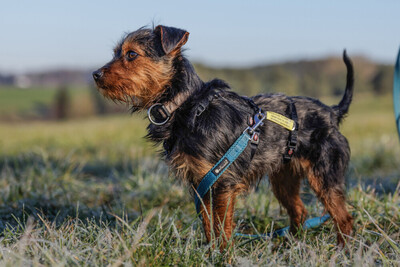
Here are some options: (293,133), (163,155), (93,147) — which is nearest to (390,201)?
(293,133)

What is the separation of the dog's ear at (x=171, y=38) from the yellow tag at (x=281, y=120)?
3.35ft

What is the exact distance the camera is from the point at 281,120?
11.7 feet

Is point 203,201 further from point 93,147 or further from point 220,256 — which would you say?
point 93,147

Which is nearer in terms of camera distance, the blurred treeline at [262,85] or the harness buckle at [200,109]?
the harness buckle at [200,109]

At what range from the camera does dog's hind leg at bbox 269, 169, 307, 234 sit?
418 centimetres

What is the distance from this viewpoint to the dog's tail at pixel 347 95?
A: 409 centimetres

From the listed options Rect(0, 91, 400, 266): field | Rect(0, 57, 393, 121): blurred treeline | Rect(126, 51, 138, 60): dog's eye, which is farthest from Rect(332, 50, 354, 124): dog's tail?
Rect(0, 57, 393, 121): blurred treeline

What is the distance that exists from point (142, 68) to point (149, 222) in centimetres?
167

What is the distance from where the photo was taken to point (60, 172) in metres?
5.76

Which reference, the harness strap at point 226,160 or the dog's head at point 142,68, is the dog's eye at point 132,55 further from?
the harness strap at point 226,160

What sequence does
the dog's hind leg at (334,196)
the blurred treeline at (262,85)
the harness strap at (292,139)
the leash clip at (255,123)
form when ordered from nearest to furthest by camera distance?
the leash clip at (255,123) → the harness strap at (292,139) → the dog's hind leg at (334,196) → the blurred treeline at (262,85)

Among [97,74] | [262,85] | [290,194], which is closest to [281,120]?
[290,194]

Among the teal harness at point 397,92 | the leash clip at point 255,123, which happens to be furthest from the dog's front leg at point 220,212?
the teal harness at point 397,92

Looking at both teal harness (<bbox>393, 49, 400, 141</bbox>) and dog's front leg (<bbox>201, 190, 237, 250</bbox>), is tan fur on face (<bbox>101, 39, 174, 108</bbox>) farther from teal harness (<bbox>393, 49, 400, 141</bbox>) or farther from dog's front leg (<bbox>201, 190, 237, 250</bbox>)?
Result: teal harness (<bbox>393, 49, 400, 141</bbox>)
